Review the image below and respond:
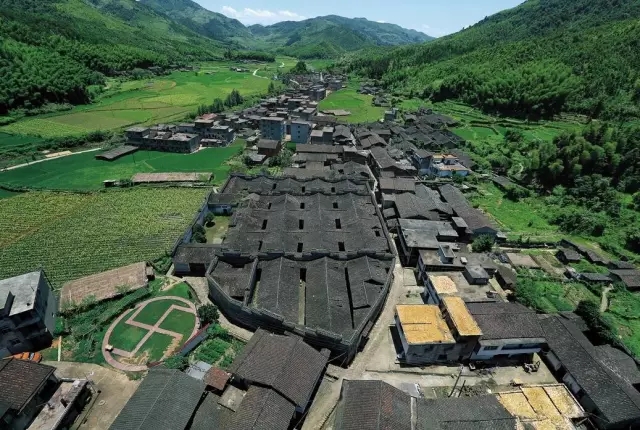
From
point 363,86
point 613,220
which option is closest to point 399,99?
point 363,86

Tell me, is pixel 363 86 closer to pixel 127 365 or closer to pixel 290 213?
pixel 290 213

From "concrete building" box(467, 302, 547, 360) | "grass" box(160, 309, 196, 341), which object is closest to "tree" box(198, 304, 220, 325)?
"grass" box(160, 309, 196, 341)

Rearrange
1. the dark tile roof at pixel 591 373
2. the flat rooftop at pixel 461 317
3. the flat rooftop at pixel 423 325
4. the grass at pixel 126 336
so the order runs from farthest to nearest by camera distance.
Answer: the grass at pixel 126 336 < the flat rooftop at pixel 423 325 < the flat rooftop at pixel 461 317 < the dark tile roof at pixel 591 373

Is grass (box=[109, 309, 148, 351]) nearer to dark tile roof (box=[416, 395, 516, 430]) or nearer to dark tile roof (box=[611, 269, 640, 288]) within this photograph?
dark tile roof (box=[416, 395, 516, 430])

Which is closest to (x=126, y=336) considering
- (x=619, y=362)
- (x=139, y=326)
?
(x=139, y=326)

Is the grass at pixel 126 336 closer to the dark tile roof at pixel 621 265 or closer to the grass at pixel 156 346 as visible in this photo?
the grass at pixel 156 346

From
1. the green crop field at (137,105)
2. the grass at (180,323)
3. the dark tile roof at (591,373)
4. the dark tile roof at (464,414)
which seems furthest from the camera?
the green crop field at (137,105)

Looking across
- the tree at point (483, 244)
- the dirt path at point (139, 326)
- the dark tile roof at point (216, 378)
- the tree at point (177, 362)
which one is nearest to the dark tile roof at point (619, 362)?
the tree at point (483, 244)
